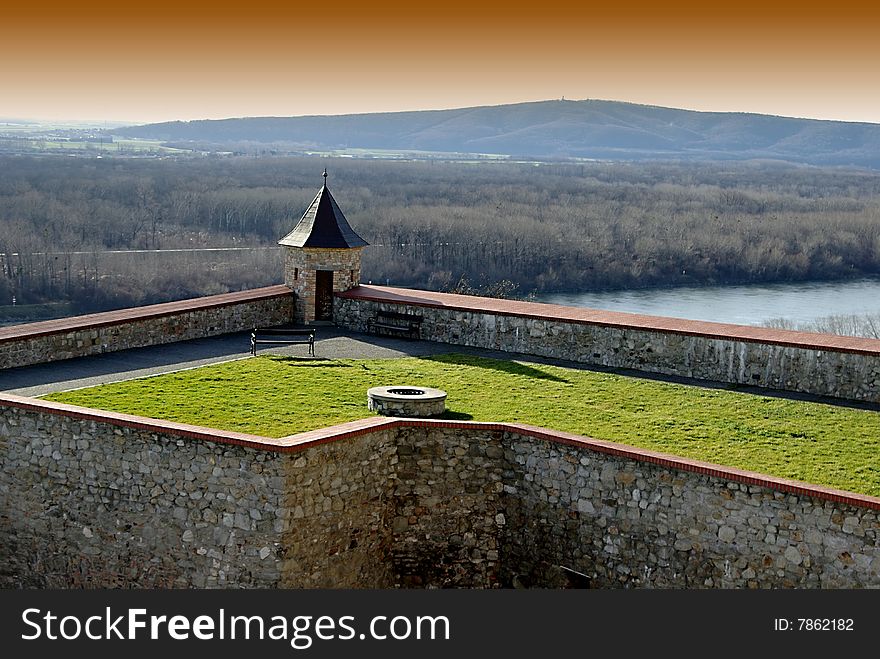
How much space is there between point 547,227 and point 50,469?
180 feet

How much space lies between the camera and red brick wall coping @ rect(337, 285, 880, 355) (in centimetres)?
1275

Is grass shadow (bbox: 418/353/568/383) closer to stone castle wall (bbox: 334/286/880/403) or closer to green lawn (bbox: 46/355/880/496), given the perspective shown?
green lawn (bbox: 46/355/880/496)

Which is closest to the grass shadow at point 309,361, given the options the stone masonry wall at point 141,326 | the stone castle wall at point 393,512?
the stone masonry wall at point 141,326

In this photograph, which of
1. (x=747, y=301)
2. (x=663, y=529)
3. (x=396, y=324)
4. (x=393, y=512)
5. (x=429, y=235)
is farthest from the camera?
(x=429, y=235)

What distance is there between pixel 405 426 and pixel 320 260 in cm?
601

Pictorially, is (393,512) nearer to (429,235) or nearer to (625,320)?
(625,320)

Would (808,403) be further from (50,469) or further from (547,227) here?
(547,227)

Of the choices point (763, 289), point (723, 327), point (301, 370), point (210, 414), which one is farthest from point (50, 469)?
point (763, 289)

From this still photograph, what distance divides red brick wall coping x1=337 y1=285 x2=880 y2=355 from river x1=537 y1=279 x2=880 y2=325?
2404 centimetres

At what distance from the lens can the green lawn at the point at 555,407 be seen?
10.3m

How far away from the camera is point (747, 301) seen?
4603 centimetres

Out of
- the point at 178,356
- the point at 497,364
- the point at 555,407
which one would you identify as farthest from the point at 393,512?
the point at 178,356

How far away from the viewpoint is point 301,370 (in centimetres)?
1339

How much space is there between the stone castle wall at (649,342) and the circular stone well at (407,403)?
3.25 metres
